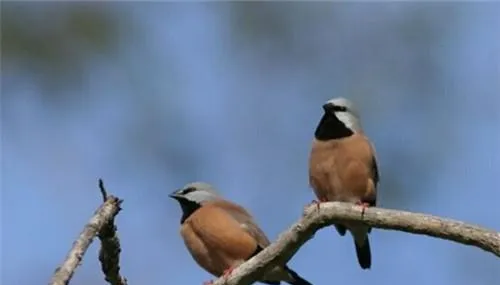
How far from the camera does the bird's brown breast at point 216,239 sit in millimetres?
5242

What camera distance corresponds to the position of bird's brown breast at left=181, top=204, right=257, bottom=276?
524 centimetres

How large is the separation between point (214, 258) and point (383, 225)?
1.79m

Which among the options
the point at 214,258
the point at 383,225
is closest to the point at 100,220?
the point at 383,225

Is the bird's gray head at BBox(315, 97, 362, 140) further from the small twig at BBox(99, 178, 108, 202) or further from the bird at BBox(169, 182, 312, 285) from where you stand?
the small twig at BBox(99, 178, 108, 202)

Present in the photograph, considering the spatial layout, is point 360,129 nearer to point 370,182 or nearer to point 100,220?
point 370,182

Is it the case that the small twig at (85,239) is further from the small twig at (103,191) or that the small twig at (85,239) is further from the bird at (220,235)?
the bird at (220,235)

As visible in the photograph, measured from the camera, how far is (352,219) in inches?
146

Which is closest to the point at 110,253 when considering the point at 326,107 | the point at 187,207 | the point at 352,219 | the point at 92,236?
the point at 92,236

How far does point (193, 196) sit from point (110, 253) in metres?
1.97

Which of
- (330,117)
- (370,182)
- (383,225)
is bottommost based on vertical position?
(383,225)

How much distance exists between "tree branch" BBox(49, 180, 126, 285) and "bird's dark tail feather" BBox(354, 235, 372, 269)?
2.17 m

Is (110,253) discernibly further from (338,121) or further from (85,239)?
(338,121)

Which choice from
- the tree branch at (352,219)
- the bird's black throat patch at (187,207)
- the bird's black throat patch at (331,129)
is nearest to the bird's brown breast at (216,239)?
the bird's black throat patch at (187,207)

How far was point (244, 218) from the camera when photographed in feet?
17.7
